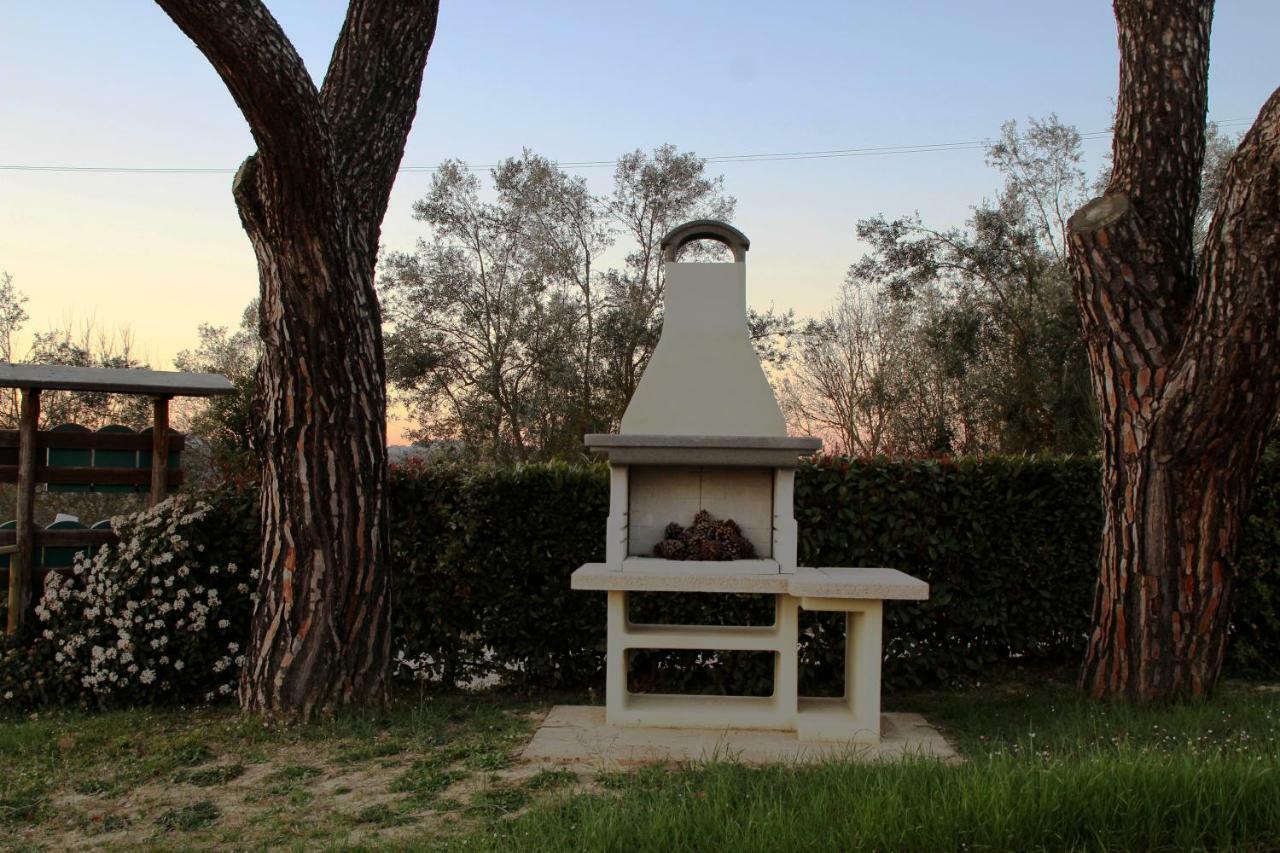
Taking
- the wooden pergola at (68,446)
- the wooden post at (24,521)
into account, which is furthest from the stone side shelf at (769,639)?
the wooden post at (24,521)

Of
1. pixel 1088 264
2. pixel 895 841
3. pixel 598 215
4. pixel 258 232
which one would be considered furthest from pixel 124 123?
pixel 598 215

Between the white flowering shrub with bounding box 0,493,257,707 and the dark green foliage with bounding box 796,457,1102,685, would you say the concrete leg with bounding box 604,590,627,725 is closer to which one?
the dark green foliage with bounding box 796,457,1102,685

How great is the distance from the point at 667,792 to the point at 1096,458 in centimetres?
394

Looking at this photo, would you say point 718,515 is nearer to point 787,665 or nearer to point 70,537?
point 787,665

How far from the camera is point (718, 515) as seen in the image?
4.88m

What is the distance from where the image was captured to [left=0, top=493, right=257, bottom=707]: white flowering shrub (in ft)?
16.9

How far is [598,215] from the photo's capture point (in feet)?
64.7

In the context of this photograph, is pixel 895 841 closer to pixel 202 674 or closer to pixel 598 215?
pixel 202 674

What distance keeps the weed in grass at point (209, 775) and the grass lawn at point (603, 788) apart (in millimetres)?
13

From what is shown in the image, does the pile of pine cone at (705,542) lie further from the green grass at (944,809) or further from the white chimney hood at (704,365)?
the green grass at (944,809)

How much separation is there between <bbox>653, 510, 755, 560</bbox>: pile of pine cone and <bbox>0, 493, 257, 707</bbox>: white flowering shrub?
98.3 inches

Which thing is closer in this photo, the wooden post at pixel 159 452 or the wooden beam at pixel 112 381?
the wooden beam at pixel 112 381

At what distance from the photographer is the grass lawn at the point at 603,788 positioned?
264 centimetres

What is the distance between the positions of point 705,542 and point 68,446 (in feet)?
12.9
